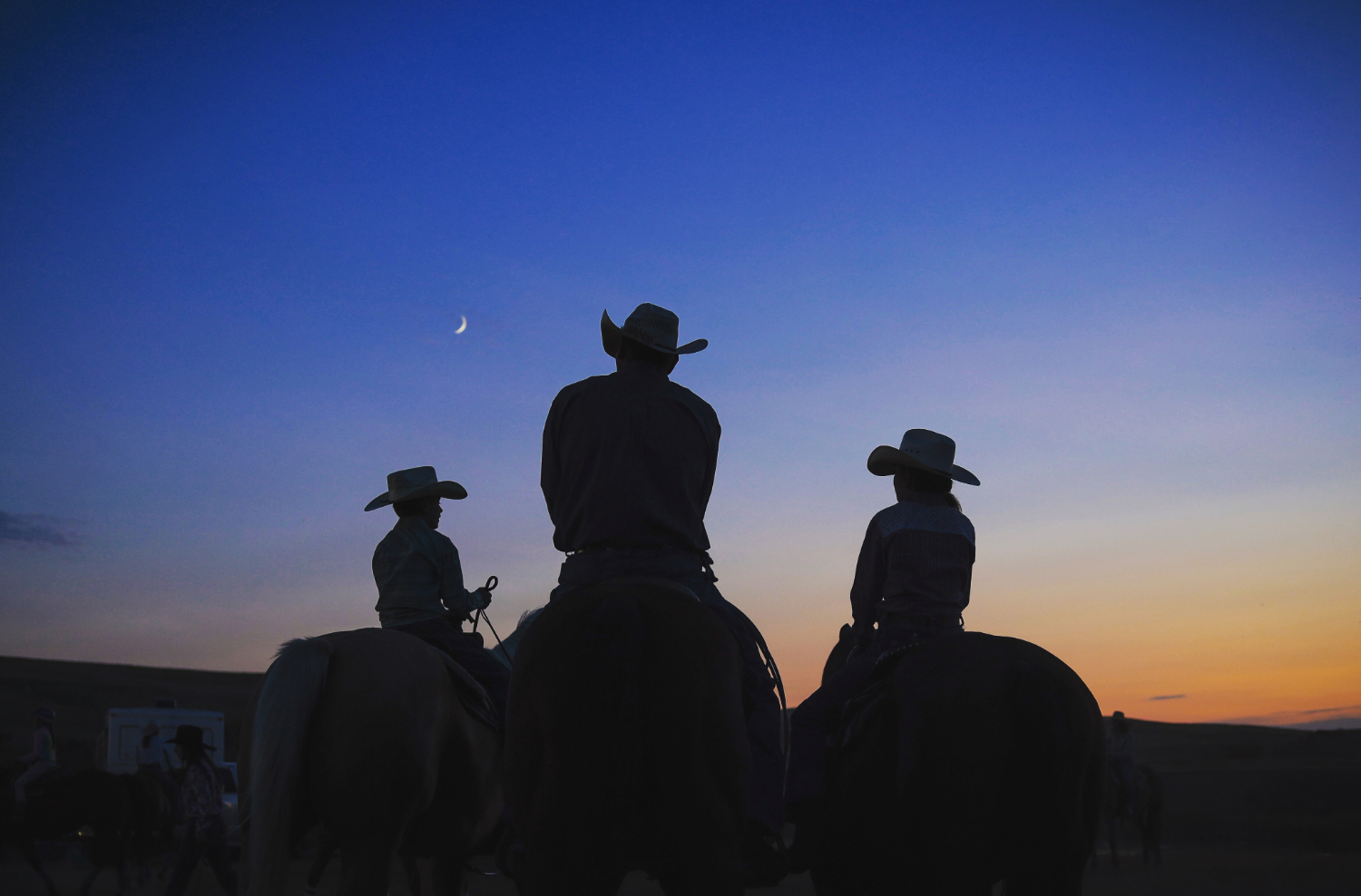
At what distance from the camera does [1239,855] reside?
24.7m

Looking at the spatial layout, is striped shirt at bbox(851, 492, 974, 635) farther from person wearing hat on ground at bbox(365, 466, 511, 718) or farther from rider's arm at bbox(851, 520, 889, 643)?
person wearing hat on ground at bbox(365, 466, 511, 718)

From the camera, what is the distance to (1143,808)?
22375 mm

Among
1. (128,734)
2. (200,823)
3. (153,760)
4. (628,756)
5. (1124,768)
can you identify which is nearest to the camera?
(628,756)

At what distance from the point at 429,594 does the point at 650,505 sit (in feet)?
11.4

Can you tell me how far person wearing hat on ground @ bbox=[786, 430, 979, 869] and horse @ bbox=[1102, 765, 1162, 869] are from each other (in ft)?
57.2

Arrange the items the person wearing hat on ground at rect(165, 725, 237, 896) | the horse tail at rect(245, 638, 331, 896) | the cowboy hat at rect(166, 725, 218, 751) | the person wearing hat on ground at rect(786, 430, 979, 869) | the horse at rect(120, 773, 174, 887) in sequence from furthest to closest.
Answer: the horse at rect(120, 773, 174, 887)
the cowboy hat at rect(166, 725, 218, 751)
the person wearing hat on ground at rect(165, 725, 237, 896)
the horse tail at rect(245, 638, 331, 896)
the person wearing hat on ground at rect(786, 430, 979, 869)

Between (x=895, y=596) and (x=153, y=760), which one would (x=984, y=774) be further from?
(x=153, y=760)

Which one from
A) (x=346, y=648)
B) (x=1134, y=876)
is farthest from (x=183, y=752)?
(x=1134, y=876)

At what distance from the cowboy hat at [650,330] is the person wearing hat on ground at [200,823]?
7908mm

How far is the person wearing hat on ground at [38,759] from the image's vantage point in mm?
15016

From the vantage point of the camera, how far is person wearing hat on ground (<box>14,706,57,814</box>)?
49.3ft

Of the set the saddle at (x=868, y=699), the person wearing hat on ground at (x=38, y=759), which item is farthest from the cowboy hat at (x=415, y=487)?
the person wearing hat on ground at (x=38, y=759)

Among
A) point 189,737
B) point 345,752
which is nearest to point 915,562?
point 345,752

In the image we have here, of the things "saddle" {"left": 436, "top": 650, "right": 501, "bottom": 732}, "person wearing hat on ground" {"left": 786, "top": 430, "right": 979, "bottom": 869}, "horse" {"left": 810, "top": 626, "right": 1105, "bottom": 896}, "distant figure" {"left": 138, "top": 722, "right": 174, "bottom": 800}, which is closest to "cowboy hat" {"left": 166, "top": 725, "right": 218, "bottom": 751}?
"distant figure" {"left": 138, "top": 722, "right": 174, "bottom": 800}
